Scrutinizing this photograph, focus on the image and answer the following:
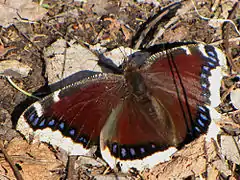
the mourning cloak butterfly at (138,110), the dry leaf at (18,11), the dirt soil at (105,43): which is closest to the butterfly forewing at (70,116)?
the mourning cloak butterfly at (138,110)

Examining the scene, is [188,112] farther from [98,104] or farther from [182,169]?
[98,104]

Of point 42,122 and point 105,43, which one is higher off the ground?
point 105,43

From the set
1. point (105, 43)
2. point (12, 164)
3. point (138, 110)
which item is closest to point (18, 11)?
point (105, 43)

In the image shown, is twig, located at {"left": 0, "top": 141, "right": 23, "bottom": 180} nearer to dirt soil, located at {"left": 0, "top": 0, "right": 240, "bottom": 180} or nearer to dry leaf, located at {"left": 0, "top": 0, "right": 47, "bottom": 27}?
dirt soil, located at {"left": 0, "top": 0, "right": 240, "bottom": 180}

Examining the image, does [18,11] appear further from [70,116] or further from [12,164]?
[12,164]

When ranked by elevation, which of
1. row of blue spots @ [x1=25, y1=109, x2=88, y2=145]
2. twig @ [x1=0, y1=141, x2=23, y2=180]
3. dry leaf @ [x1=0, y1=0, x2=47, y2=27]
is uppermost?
dry leaf @ [x1=0, y1=0, x2=47, y2=27]

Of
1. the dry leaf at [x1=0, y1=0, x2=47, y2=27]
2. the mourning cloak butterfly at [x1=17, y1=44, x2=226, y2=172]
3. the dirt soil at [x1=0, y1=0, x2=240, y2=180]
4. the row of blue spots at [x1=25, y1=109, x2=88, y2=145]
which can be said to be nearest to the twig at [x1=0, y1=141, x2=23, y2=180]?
the dirt soil at [x1=0, y1=0, x2=240, y2=180]

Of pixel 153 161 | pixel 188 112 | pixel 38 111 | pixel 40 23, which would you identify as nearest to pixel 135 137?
pixel 153 161

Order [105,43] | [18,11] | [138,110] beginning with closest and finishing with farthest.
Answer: [138,110] → [105,43] → [18,11]
